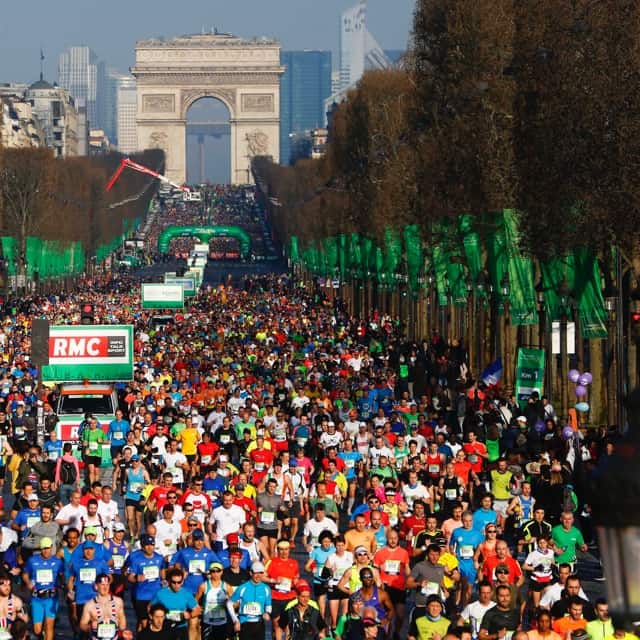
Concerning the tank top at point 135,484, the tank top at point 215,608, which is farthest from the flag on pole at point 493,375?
the tank top at point 215,608

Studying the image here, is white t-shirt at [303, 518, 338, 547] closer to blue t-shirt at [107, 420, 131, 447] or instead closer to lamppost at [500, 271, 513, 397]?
blue t-shirt at [107, 420, 131, 447]

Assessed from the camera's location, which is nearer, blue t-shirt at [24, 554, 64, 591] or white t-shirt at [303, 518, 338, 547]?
blue t-shirt at [24, 554, 64, 591]

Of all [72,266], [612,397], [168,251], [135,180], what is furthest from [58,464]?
[135,180]

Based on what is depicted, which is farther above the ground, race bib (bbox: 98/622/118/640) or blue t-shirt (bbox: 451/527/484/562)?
blue t-shirt (bbox: 451/527/484/562)

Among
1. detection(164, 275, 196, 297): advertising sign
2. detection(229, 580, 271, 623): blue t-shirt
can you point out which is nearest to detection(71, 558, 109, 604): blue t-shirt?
detection(229, 580, 271, 623): blue t-shirt

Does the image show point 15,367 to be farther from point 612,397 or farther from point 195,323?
point 195,323

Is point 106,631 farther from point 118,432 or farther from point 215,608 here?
point 118,432
